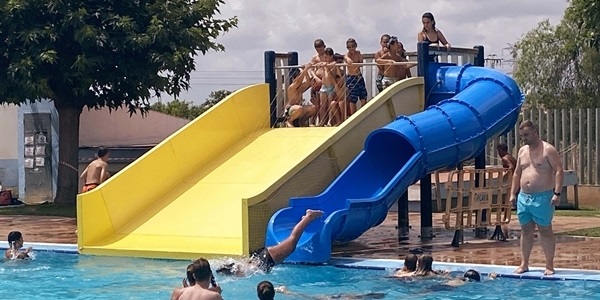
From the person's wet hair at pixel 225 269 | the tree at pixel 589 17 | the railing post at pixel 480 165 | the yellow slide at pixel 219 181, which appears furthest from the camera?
the tree at pixel 589 17

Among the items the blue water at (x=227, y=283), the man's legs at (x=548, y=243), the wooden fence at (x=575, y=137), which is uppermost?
the wooden fence at (x=575, y=137)

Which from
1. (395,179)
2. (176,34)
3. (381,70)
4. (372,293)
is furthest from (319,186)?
(176,34)

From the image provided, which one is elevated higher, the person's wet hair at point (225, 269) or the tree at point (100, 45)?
the tree at point (100, 45)

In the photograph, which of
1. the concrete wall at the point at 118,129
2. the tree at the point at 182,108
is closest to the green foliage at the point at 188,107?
the tree at the point at 182,108

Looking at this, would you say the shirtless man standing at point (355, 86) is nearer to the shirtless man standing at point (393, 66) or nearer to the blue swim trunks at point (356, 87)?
the blue swim trunks at point (356, 87)

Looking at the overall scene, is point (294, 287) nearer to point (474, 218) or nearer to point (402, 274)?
point (402, 274)

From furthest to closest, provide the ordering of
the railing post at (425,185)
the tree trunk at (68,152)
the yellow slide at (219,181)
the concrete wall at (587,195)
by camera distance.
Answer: the tree trunk at (68,152), the concrete wall at (587,195), the railing post at (425,185), the yellow slide at (219,181)

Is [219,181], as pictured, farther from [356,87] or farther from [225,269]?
[225,269]

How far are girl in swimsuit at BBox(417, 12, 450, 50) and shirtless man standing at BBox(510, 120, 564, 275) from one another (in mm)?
5328

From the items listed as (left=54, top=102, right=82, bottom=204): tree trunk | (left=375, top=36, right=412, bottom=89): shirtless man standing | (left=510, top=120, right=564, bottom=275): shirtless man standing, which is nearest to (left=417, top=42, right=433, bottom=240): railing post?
(left=375, top=36, right=412, bottom=89): shirtless man standing

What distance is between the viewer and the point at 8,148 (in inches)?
1159

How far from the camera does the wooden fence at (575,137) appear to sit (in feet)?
73.9

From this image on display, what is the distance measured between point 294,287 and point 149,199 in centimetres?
487

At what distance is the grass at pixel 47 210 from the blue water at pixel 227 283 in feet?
25.8
